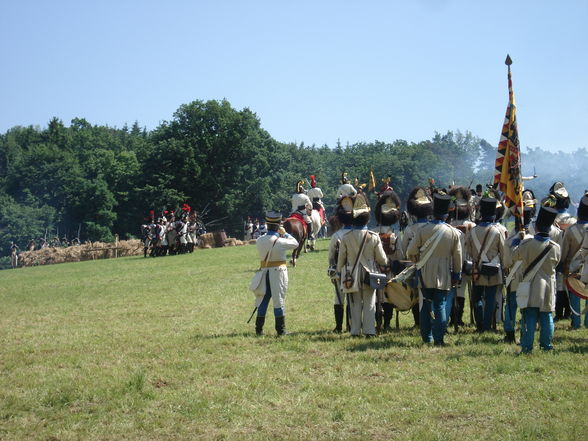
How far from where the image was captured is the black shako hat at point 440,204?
10.8 meters

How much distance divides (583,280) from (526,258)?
2.07m

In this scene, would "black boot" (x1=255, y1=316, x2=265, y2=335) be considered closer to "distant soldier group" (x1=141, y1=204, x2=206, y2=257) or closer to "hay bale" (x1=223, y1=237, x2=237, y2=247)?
"distant soldier group" (x1=141, y1=204, x2=206, y2=257)

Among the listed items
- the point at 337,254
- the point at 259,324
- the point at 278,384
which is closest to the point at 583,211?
the point at 337,254

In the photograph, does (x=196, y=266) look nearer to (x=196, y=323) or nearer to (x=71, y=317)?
(x=71, y=317)

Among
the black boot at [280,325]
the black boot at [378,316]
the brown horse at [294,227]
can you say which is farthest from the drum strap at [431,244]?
the brown horse at [294,227]

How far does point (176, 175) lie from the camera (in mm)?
70500

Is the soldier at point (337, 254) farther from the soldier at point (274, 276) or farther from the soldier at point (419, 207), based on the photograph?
the soldier at point (419, 207)

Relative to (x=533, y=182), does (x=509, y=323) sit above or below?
below

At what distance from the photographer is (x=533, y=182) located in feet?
190

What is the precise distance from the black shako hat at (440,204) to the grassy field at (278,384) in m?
2.05

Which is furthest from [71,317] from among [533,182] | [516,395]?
[533,182]

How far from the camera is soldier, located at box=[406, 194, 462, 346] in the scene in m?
10.7

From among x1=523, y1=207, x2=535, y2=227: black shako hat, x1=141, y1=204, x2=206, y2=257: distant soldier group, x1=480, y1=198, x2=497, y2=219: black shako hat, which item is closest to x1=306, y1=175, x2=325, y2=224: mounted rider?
x1=141, y1=204, x2=206, y2=257: distant soldier group

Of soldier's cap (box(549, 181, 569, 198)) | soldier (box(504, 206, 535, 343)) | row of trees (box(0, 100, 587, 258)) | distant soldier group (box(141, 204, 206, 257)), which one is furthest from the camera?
row of trees (box(0, 100, 587, 258))
